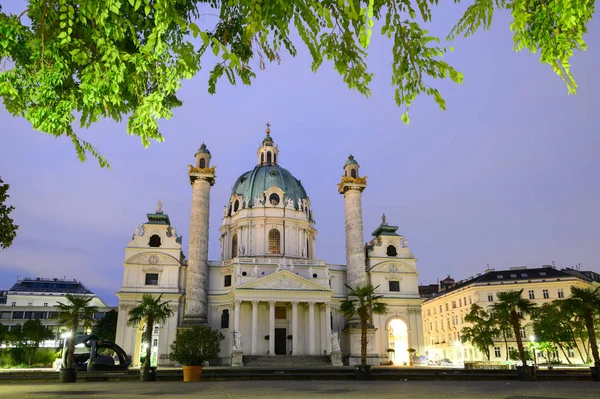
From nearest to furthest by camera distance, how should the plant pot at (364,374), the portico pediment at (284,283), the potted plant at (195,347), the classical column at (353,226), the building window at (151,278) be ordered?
the plant pot at (364,374) < the potted plant at (195,347) < the portico pediment at (284,283) < the building window at (151,278) < the classical column at (353,226)

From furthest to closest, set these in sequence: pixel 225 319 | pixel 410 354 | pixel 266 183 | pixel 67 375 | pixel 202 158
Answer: pixel 266 183
pixel 202 158
pixel 410 354
pixel 225 319
pixel 67 375

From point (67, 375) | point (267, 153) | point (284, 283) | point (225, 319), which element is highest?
point (267, 153)

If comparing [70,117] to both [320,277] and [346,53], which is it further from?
[320,277]

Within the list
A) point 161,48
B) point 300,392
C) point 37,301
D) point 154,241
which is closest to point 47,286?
point 37,301

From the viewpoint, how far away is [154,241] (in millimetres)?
66875

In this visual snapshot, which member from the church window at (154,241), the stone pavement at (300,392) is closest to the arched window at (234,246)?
the church window at (154,241)

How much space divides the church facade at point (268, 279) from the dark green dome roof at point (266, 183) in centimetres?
23

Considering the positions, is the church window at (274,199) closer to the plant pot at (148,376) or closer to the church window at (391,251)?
the church window at (391,251)

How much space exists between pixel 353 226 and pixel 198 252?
863 inches

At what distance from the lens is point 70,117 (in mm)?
7863

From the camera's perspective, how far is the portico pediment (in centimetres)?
6045

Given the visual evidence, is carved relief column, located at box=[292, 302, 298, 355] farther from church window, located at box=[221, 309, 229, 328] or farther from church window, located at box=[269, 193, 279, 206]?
church window, located at box=[269, 193, 279, 206]

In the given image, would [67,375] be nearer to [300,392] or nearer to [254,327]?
[300,392]

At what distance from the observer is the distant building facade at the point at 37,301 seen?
108m
